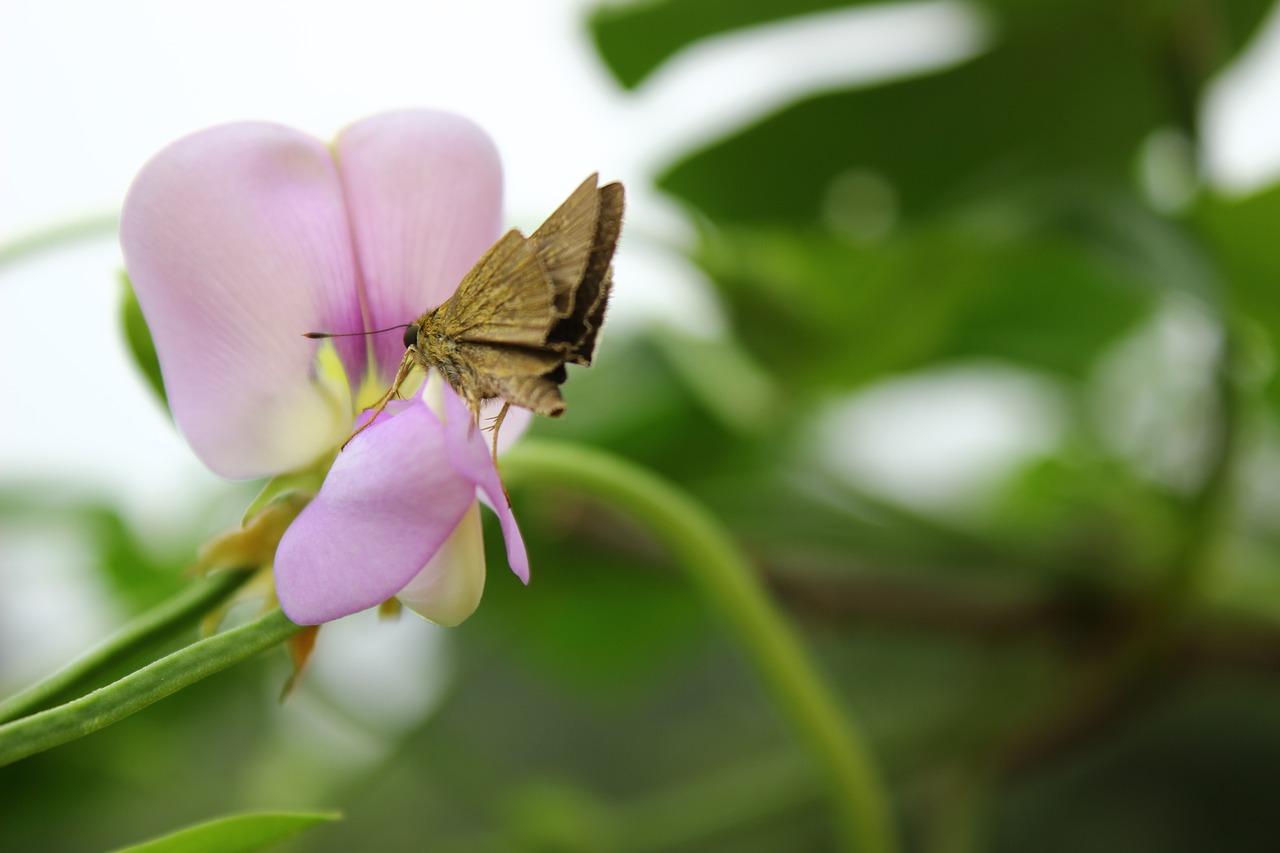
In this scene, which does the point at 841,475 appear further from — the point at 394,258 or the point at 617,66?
the point at 394,258

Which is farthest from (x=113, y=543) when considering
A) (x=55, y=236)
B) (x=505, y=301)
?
(x=505, y=301)

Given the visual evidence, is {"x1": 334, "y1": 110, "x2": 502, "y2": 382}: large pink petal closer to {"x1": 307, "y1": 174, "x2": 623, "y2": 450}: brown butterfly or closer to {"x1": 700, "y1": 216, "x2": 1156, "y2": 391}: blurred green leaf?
{"x1": 307, "y1": 174, "x2": 623, "y2": 450}: brown butterfly

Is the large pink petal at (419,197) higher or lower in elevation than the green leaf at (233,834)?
higher

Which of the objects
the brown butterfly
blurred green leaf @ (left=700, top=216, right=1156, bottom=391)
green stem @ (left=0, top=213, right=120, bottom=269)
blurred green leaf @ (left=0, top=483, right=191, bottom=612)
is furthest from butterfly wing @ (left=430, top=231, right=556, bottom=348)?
blurred green leaf @ (left=0, top=483, right=191, bottom=612)

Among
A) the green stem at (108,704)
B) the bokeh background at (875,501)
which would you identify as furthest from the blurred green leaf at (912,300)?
the green stem at (108,704)

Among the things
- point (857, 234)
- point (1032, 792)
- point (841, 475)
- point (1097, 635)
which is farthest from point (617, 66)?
point (1032, 792)

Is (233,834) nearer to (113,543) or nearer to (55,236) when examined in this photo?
(55,236)

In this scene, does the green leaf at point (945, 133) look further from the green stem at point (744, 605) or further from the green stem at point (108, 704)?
the green stem at point (108, 704)
